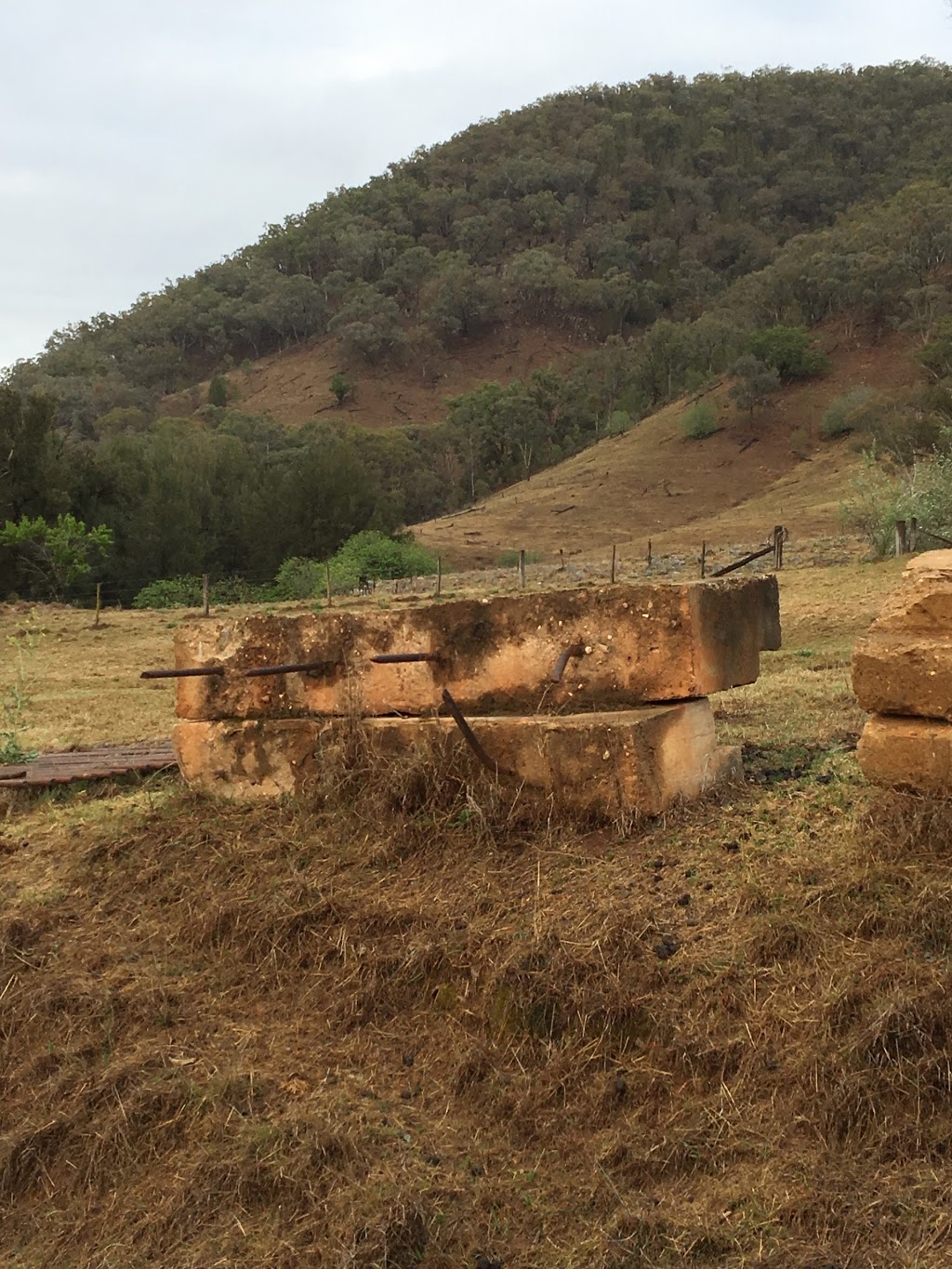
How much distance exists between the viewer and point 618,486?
43.8 m

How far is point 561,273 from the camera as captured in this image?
75375mm

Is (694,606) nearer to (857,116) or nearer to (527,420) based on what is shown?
(527,420)

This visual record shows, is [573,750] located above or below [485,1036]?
above

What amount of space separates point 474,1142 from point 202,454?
125 feet

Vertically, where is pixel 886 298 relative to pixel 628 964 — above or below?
above

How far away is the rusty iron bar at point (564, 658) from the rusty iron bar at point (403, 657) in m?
0.57

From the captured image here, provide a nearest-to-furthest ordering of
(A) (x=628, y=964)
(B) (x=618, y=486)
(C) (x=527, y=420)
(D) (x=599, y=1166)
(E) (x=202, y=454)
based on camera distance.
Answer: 1. (D) (x=599, y=1166)
2. (A) (x=628, y=964)
3. (E) (x=202, y=454)
4. (B) (x=618, y=486)
5. (C) (x=527, y=420)

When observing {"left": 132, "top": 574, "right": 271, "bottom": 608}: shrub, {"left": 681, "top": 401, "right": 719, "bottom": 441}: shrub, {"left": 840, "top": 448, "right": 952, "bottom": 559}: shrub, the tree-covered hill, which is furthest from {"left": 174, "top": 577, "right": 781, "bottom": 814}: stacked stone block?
{"left": 681, "top": 401, "right": 719, "bottom": 441}: shrub

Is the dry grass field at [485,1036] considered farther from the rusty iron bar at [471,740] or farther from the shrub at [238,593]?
the shrub at [238,593]

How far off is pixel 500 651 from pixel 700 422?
44.1 meters

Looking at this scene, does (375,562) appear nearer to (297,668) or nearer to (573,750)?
(297,668)

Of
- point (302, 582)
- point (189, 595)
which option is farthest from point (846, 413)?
point (189, 595)

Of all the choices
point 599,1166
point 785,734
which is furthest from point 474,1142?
point 785,734

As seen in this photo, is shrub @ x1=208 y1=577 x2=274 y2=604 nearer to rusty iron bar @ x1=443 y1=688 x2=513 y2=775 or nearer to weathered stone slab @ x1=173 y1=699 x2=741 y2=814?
weathered stone slab @ x1=173 y1=699 x2=741 y2=814
